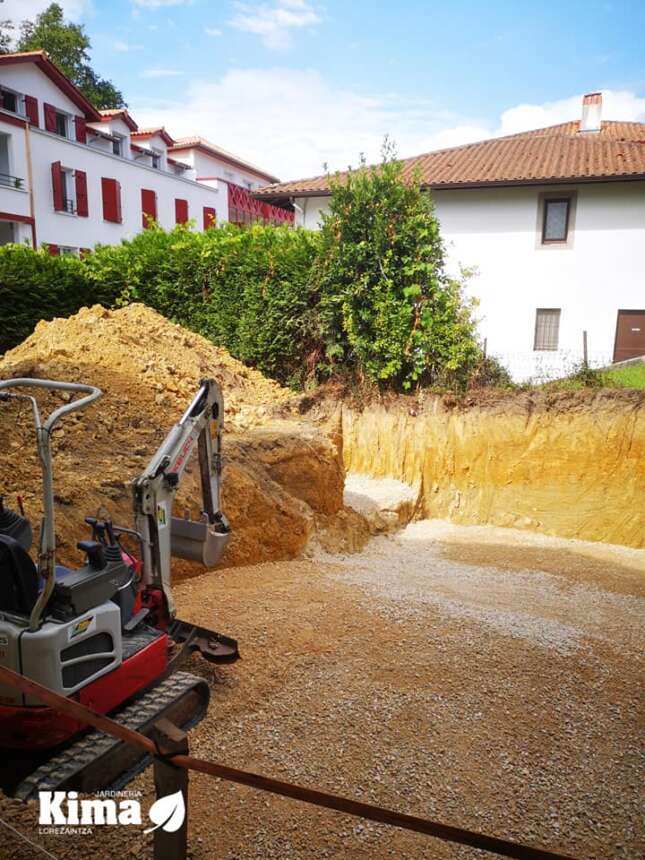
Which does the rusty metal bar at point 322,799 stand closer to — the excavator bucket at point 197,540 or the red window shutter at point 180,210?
the excavator bucket at point 197,540

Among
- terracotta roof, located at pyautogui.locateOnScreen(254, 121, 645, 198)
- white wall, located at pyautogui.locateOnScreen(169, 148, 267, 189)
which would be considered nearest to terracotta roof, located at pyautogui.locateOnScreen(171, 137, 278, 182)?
white wall, located at pyautogui.locateOnScreen(169, 148, 267, 189)

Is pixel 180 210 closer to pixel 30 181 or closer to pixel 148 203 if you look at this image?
pixel 148 203

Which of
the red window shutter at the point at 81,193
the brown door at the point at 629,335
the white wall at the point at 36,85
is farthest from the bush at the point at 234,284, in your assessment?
the white wall at the point at 36,85

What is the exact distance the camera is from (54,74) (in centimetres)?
2378

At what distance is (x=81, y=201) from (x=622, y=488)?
21442 mm

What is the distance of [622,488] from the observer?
11.6 meters

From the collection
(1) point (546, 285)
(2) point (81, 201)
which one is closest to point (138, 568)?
(1) point (546, 285)

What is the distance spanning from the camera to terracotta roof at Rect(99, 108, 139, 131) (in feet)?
86.9

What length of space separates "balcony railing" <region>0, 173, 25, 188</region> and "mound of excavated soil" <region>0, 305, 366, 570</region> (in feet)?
42.0

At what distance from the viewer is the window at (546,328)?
1756 cm

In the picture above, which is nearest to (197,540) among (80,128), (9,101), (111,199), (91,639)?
(91,639)

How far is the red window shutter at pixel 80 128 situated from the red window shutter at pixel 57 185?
4.44m

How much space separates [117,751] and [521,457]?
1008cm

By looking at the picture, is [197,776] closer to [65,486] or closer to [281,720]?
[281,720]
